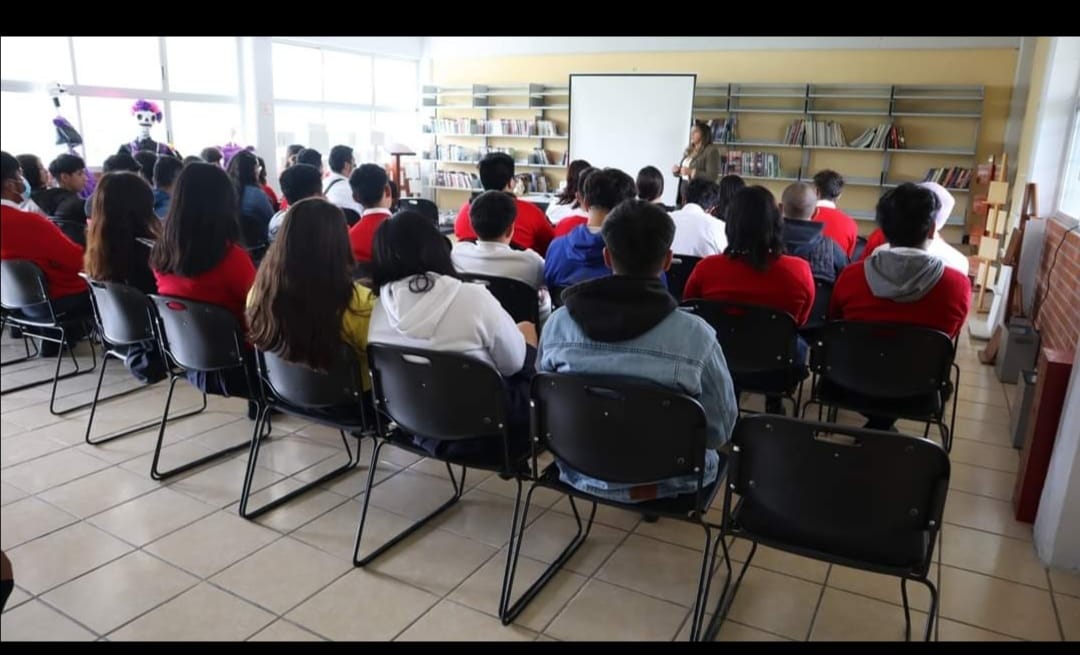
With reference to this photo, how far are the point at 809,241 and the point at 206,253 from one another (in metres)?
2.67

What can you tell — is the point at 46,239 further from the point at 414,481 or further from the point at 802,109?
the point at 802,109

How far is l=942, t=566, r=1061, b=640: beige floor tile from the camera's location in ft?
6.34

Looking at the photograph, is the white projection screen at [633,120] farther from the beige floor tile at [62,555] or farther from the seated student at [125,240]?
the beige floor tile at [62,555]

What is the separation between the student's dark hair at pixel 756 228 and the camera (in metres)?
2.65

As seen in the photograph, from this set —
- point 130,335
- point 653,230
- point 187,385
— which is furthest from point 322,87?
point 653,230

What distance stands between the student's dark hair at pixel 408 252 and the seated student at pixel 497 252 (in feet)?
2.68

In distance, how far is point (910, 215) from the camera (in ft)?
8.75

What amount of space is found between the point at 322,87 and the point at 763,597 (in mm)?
8996

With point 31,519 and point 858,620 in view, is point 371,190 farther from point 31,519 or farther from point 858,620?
point 858,620

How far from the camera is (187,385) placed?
378cm

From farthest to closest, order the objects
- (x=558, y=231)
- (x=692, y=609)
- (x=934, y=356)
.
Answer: (x=558, y=231) < (x=934, y=356) < (x=692, y=609)

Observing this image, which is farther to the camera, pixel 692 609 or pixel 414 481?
pixel 414 481

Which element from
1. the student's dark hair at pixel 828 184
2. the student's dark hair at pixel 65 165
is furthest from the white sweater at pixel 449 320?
the student's dark hair at pixel 65 165

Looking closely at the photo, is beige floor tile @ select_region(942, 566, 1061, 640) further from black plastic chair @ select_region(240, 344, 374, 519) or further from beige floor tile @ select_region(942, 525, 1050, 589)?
black plastic chair @ select_region(240, 344, 374, 519)
